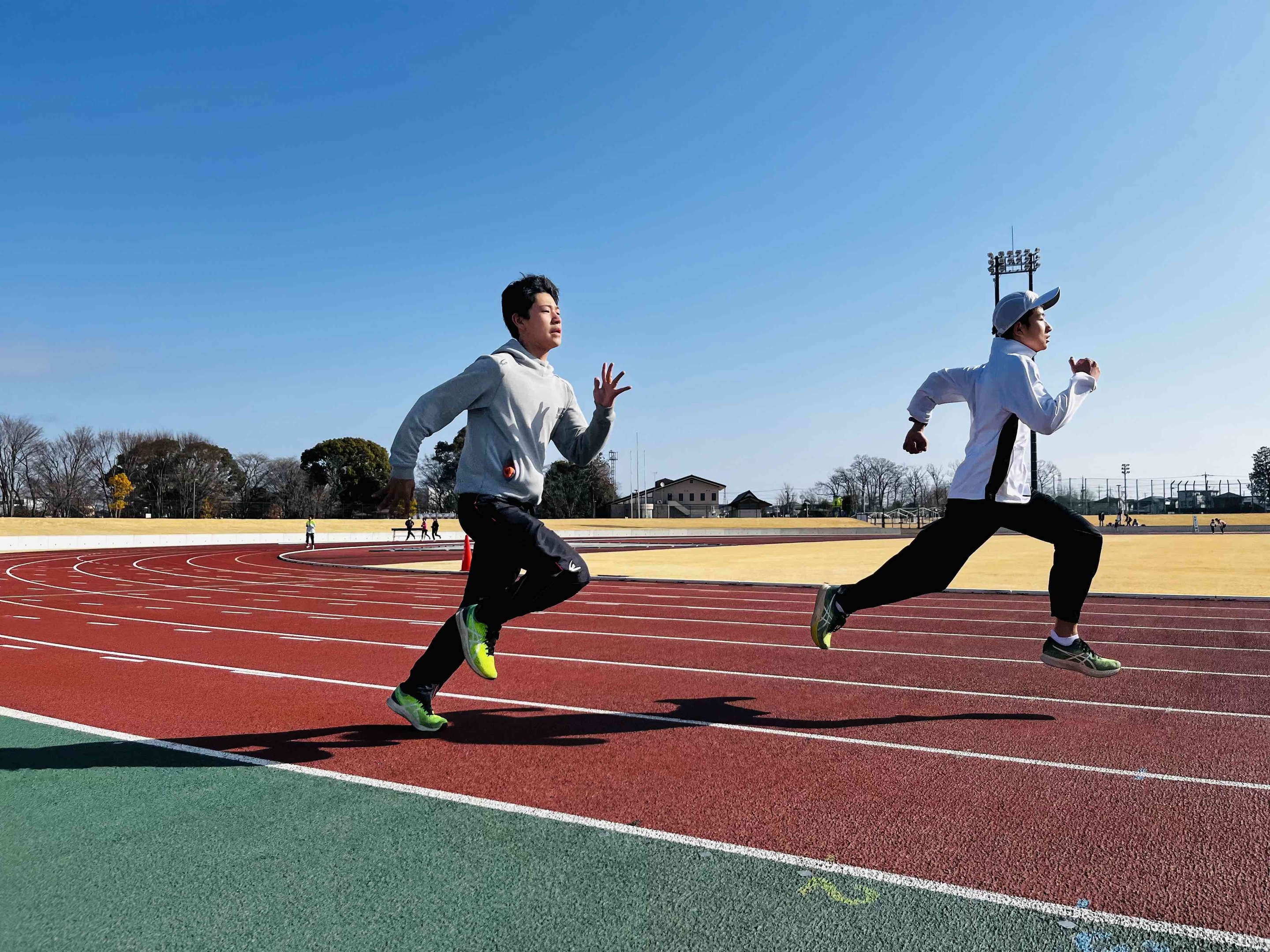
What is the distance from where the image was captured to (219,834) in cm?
291

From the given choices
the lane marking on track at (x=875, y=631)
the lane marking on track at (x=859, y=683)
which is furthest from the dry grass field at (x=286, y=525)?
the lane marking on track at (x=859, y=683)

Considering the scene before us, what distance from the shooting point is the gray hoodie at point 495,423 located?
3.83m

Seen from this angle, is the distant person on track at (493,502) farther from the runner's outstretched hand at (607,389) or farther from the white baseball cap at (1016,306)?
the white baseball cap at (1016,306)

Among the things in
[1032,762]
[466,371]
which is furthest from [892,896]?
[466,371]

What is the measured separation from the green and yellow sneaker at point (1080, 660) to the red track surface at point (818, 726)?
0.74ft

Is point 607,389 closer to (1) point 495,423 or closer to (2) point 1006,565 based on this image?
(1) point 495,423

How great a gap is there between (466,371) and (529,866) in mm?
2192

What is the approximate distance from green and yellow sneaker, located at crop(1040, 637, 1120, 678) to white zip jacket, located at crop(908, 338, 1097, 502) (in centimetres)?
92

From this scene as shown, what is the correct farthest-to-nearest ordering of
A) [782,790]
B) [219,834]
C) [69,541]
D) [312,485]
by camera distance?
1. [312,485]
2. [69,541]
3. [782,790]
4. [219,834]

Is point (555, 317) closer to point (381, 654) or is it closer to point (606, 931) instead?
point (606, 931)

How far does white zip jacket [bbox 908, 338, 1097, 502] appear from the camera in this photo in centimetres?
442

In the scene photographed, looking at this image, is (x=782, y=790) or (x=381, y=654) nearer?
(x=782, y=790)

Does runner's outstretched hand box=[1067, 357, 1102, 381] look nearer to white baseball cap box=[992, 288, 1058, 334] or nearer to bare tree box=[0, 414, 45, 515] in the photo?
white baseball cap box=[992, 288, 1058, 334]

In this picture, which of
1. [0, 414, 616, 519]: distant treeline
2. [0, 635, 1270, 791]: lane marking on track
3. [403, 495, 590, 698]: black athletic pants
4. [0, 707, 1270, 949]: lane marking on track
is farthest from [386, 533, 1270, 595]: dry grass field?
[0, 414, 616, 519]: distant treeline
